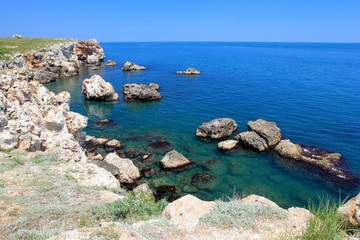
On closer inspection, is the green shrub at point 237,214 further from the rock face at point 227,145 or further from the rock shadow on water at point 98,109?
the rock shadow on water at point 98,109

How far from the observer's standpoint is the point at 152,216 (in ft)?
40.6

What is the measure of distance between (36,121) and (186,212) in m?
17.1

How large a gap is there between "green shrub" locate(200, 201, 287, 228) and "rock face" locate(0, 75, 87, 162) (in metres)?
13.5

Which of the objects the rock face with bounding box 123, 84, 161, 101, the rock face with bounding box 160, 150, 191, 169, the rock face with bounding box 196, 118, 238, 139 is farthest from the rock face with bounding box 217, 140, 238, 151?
the rock face with bounding box 123, 84, 161, 101

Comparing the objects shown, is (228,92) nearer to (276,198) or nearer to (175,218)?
(276,198)

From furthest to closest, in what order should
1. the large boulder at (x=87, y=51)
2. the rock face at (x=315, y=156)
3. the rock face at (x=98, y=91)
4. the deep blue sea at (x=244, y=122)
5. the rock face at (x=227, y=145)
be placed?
1. the large boulder at (x=87, y=51)
2. the rock face at (x=98, y=91)
3. the rock face at (x=227, y=145)
4. the rock face at (x=315, y=156)
5. the deep blue sea at (x=244, y=122)

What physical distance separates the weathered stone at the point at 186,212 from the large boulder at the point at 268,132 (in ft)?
71.5

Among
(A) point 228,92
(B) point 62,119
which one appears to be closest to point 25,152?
(B) point 62,119

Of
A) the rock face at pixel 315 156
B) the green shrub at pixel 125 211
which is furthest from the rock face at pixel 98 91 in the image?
the green shrub at pixel 125 211

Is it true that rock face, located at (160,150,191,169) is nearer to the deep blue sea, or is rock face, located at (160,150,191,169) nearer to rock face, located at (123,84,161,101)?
the deep blue sea

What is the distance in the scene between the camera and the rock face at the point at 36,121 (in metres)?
20.1

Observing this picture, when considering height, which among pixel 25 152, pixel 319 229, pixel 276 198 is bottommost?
pixel 276 198

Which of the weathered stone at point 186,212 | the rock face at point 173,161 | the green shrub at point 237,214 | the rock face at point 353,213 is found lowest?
the rock face at point 173,161

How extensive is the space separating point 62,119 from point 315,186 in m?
25.3
